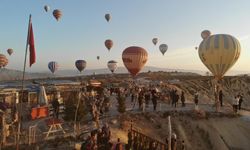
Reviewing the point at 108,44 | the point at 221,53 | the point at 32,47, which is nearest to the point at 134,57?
the point at 221,53

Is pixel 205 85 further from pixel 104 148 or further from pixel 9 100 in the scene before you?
pixel 104 148

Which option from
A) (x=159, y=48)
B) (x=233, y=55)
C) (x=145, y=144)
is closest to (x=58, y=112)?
(x=145, y=144)

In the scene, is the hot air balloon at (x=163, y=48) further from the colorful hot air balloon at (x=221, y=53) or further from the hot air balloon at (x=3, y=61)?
the colorful hot air balloon at (x=221, y=53)

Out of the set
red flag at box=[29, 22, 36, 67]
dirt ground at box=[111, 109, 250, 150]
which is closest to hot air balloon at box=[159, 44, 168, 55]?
dirt ground at box=[111, 109, 250, 150]

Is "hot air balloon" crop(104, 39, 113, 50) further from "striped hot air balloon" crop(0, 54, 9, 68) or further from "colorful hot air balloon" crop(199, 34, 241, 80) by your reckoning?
"colorful hot air balloon" crop(199, 34, 241, 80)

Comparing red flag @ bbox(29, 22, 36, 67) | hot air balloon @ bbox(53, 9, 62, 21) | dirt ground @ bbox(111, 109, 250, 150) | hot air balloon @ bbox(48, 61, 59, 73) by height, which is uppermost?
hot air balloon @ bbox(53, 9, 62, 21)

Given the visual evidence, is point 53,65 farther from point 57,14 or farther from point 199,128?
point 199,128
